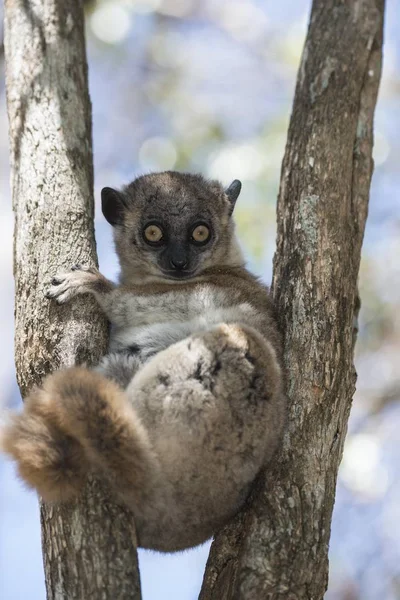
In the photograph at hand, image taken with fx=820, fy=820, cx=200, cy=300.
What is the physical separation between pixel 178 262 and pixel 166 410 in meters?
1.70

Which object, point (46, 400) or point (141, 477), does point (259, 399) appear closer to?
point (141, 477)

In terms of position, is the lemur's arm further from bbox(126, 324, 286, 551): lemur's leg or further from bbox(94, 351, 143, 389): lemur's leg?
bbox(126, 324, 286, 551): lemur's leg

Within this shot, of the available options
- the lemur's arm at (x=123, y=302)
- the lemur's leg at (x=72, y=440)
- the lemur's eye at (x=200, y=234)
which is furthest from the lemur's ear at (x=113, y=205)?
the lemur's leg at (x=72, y=440)

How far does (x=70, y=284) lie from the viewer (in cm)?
457

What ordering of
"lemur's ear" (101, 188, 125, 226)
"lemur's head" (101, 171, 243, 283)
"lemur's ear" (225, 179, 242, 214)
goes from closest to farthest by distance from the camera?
"lemur's head" (101, 171, 243, 283) < "lemur's ear" (101, 188, 125, 226) < "lemur's ear" (225, 179, 242, 214)

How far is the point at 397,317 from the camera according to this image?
11.4 meters

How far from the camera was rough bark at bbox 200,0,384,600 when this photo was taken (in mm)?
4098

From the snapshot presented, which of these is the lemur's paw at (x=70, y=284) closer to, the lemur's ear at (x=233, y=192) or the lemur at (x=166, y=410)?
the lemur at (x=166, y=410)

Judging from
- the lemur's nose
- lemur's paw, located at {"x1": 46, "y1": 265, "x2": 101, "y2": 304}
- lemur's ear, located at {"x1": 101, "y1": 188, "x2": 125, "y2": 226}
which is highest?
lemur's ear, located at {"x1": 101, "y1": 188, "x2": 125, "y2": 226}

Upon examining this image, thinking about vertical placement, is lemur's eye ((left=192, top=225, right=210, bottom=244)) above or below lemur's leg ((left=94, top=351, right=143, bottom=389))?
above

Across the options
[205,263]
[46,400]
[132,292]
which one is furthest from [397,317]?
[46,400]

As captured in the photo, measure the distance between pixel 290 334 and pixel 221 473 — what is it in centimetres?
97

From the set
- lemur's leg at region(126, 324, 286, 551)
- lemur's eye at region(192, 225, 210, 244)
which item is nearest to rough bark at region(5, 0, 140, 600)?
lemur's leg at region(126, 324, 286, 551)

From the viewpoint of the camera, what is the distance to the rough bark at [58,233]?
3.64 metres
